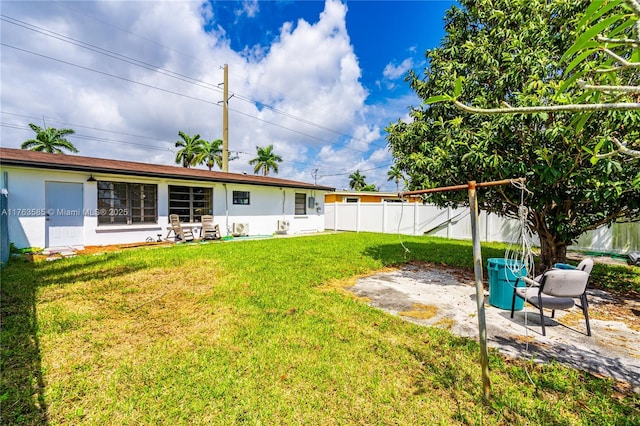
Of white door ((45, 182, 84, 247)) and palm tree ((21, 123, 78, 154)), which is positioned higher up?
palm tree ((21, 123, 78, 154))

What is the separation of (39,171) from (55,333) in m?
8.09

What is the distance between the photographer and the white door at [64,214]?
9134mm

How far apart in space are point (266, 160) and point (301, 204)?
57.7ft

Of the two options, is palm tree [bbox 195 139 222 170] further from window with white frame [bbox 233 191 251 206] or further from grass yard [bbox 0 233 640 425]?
grass yard [bbox 0 233 640 425]

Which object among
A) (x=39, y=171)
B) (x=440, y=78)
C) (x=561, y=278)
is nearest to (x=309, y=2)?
(x=440, y=78)

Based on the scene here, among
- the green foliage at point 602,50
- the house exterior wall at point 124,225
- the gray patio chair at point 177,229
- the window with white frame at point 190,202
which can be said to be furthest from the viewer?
the window with white frame at point 190,202

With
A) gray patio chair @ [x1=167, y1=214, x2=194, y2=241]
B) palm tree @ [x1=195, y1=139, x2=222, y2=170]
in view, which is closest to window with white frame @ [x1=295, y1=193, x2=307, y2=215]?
gray patio chair @ [x1=167, y1=214, x2=194, y2=241]

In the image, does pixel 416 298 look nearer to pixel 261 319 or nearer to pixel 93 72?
pixel 261 319

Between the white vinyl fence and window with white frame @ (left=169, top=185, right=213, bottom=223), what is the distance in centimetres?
887

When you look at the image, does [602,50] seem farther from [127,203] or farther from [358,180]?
[358,180]

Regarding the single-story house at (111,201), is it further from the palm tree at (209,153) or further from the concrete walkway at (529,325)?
the palm tree at (209,153)

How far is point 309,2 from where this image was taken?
12.0m

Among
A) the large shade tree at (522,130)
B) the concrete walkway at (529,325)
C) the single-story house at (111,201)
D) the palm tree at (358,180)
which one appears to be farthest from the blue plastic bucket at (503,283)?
the palm tree at (358,180)

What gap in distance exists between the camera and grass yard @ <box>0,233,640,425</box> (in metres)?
2.41
